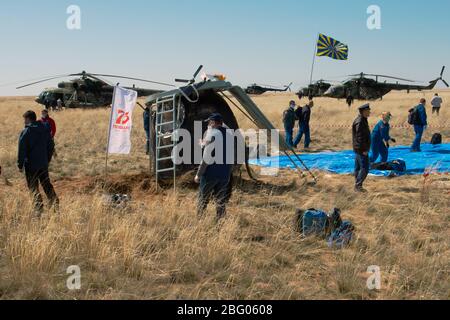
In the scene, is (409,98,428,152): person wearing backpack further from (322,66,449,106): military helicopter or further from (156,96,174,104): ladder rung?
(322,66,449,106): military helicopter

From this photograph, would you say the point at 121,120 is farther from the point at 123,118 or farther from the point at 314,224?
the point at 314,224

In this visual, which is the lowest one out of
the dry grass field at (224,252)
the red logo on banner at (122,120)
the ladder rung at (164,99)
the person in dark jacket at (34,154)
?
the dry grass field at (224,252)

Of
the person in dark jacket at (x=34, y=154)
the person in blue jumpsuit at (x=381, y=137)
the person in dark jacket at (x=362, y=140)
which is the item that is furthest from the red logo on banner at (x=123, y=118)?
the person in blue jumpsuit at (x=381, y=137)

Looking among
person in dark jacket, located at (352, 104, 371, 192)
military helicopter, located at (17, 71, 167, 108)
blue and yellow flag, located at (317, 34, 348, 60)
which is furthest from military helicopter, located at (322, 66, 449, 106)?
person in dark jacket, located at (352, 104, 371, 192)

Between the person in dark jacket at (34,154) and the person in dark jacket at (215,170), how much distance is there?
2.69 meters

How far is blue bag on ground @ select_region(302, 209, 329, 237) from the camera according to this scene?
6.68 m

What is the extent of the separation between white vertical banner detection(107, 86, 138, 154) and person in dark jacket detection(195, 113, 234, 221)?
3.85m

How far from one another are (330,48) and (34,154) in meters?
22.2

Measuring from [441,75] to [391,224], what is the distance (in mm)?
30446

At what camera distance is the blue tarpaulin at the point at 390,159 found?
13.0 metres

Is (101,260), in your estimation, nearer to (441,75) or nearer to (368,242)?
(368,242)

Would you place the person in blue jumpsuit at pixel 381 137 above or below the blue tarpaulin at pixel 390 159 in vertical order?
above

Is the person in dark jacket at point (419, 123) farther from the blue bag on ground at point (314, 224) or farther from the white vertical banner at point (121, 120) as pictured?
the blue bag on ground at point (314, 224)

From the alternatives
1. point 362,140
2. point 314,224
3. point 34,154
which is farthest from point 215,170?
point 362,140
